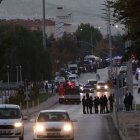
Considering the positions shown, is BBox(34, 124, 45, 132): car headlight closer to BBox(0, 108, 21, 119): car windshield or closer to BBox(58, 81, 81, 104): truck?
BBox(0, 108, 21, 119): car windshield

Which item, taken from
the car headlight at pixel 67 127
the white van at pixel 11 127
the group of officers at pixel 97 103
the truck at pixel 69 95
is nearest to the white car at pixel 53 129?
the car headlight at pixel 67 127

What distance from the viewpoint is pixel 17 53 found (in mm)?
103375

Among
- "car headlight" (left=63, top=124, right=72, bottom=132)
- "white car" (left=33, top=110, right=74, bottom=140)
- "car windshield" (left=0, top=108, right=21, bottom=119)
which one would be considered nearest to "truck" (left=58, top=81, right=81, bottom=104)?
"car windshield" (left=0, top=108, right=21, bottom=119)

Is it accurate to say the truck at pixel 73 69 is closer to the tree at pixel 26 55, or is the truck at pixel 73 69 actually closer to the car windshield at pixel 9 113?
the tree at pixel 26 55

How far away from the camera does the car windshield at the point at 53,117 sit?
111 ft

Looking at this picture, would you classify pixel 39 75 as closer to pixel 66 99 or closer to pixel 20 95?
pixel 66 99

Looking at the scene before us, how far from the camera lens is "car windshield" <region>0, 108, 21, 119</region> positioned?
35.8 meters

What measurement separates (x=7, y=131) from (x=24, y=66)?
69.6m

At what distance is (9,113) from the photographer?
119 feet

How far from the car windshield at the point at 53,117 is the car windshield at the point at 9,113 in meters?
2.16

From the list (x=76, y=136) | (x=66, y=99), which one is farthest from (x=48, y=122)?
(x=66, y=99)

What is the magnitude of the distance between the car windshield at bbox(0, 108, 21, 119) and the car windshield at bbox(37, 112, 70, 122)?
2.16m

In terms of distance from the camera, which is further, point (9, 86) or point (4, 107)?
point (9, 86)

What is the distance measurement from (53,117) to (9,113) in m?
3.01
